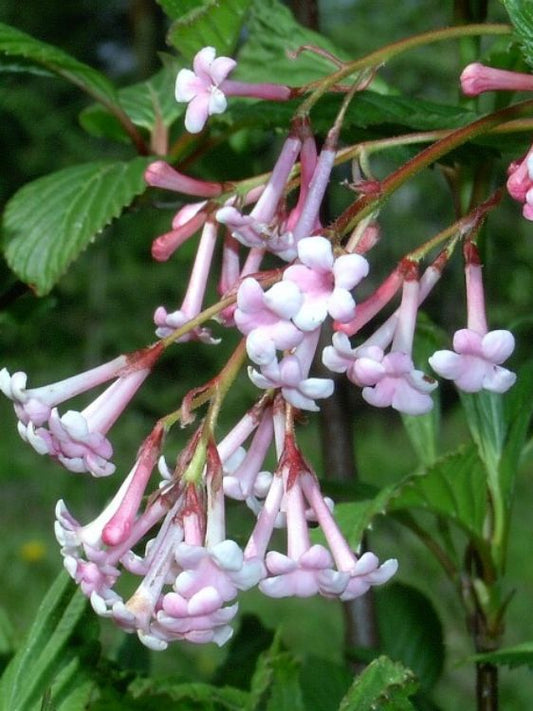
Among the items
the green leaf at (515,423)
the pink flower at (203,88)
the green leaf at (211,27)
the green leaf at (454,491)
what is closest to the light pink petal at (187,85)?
the pink flower at (203,88)

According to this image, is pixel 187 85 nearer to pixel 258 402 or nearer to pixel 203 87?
pixel 203 87

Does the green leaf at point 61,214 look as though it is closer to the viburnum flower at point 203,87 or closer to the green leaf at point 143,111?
the green leaf at point 143,111

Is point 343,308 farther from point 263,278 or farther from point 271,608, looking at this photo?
point 271,608

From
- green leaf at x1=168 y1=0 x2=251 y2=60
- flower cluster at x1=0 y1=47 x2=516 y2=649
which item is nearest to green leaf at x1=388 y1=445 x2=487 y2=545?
flower cluster at x1=0 y1=47 x2=516 y2=649

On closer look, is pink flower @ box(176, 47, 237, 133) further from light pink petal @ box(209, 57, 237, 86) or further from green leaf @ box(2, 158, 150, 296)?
green leaf @ box(2, 158, 150, 296)

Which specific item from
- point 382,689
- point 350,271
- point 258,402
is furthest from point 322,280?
point 382,689

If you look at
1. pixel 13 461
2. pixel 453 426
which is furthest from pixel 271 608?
pixel 453 426
